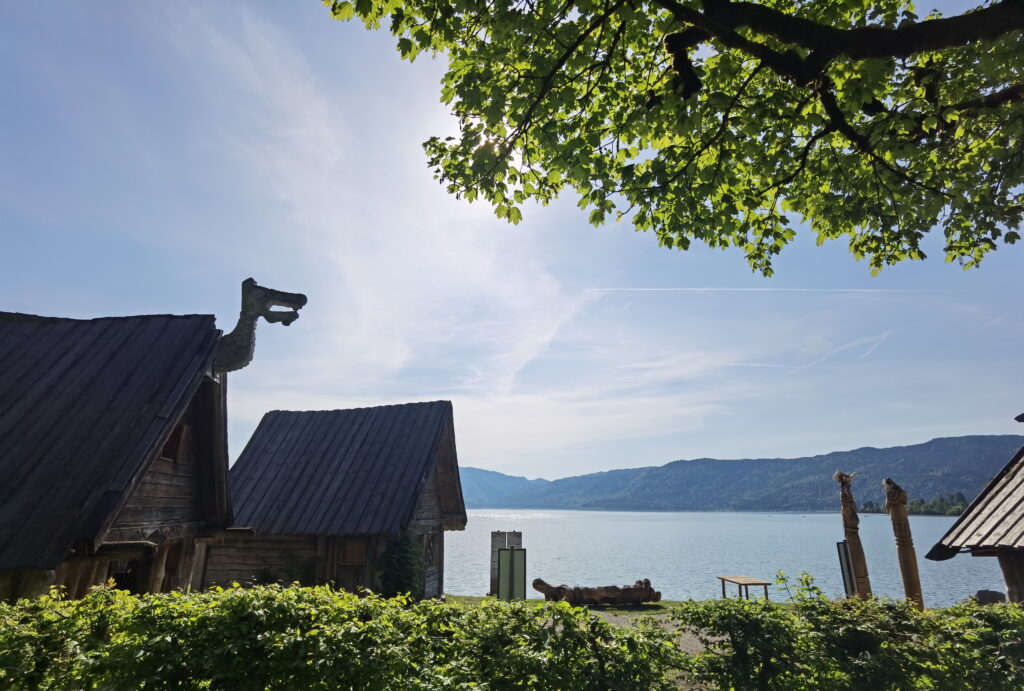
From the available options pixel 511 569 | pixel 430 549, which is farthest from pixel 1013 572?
pixel 430 549

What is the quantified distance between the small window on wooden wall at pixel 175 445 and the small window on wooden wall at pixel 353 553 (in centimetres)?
776

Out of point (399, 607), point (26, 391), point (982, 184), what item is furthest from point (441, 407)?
point (982, 184)

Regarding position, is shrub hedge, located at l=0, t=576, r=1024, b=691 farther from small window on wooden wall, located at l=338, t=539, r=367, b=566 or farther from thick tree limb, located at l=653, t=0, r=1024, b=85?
small window on wooden wall, located at l=338, t=539, r=367, b=566

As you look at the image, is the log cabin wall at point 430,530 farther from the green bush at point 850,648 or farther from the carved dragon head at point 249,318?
the green bush at point 850,648

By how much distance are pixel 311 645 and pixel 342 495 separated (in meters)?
14.6

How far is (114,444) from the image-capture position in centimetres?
868

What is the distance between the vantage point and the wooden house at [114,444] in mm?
7570

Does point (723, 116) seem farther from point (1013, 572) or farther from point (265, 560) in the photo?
point (265, 560)

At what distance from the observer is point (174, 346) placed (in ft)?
36.1

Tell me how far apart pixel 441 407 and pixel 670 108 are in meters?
16.6

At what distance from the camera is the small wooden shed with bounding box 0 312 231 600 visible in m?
7.53

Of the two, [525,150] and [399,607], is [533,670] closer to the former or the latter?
[399,607]

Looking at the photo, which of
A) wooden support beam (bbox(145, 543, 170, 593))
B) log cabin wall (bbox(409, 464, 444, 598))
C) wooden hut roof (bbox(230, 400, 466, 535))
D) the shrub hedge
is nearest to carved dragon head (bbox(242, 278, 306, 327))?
wooden support beam (bbox(145, 543, 170, 593))

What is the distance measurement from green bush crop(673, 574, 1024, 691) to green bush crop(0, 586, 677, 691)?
654mm
